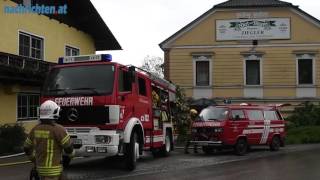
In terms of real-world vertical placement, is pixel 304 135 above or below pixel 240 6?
below

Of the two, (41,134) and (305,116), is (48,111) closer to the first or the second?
(41,134)

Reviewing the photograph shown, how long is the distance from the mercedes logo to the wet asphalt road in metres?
1.34

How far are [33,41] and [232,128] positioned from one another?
384 inches

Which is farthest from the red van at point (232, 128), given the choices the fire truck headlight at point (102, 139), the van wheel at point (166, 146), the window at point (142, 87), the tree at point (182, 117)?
the fire truck headlight at point (102, 139)

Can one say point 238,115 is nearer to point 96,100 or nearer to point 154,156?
point 154,156

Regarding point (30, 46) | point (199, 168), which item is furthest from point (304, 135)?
point (199, 168)

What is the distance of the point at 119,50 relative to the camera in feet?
107

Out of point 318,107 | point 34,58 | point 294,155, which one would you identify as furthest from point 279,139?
point 318,107

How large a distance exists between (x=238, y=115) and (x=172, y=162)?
14.4 ft

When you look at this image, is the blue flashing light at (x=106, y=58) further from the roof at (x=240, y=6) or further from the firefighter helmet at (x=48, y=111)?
the roof at (x=240, y=6)

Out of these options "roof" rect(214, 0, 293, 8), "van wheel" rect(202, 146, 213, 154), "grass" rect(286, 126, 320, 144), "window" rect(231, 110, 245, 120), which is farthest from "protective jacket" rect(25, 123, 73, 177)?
"roof" rect(214, 0, 293, 8)

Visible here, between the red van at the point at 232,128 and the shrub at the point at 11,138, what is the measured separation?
6.12 metres

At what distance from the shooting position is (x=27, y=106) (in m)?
24.3

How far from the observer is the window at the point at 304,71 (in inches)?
1439
